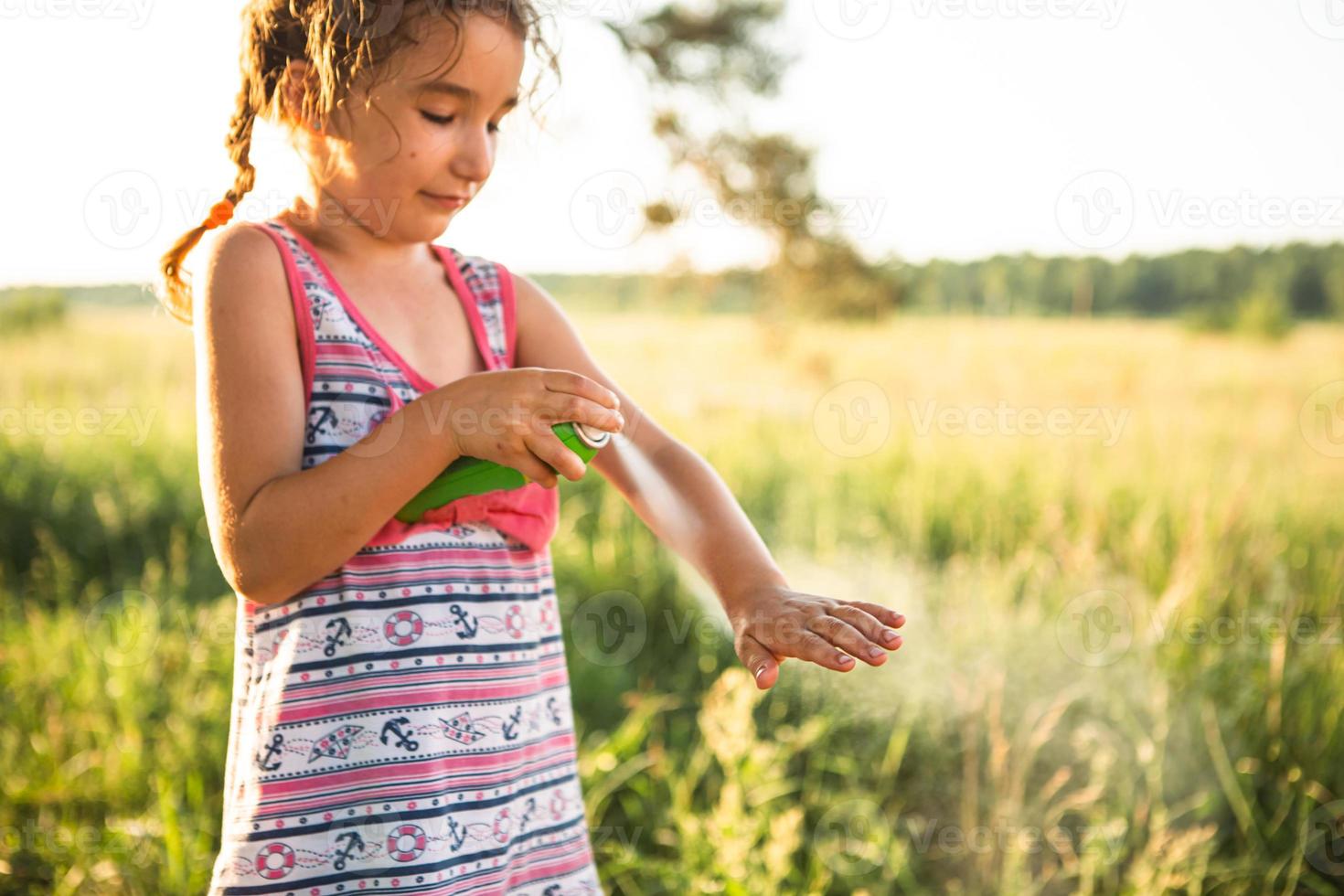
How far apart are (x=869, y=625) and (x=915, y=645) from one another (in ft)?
6.36

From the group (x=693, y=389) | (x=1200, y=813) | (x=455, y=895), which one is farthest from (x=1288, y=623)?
(x=693, y=389)

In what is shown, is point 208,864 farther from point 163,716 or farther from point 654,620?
point 654,620

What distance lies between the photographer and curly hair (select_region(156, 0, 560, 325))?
1.26 m

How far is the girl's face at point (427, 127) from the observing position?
125 centimetres

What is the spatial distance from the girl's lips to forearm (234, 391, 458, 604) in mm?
265

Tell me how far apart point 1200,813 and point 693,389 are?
324cm

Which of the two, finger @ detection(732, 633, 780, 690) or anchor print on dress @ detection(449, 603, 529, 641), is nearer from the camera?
finger @ detection(732, 633, 780, 690)

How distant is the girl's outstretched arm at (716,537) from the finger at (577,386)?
0.28m

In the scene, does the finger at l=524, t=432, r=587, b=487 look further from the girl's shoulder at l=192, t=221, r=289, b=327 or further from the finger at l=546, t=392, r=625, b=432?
the girl's shoulder at l=192, t=221, r=289, b=327

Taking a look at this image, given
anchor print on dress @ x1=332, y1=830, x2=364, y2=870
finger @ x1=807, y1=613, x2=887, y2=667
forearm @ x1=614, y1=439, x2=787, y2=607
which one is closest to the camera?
finger @ x1=807, y1=613, x2=887, y2=667

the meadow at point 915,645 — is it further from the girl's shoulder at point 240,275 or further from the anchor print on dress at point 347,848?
the girl's shoulder at point 240,275

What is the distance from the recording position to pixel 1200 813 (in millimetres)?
2410

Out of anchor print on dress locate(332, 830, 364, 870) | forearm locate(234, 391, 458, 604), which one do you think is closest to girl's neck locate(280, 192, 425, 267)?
forearm locate(234, 391, 458, 604)

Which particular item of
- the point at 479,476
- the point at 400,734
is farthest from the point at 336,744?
the point at 479,476
